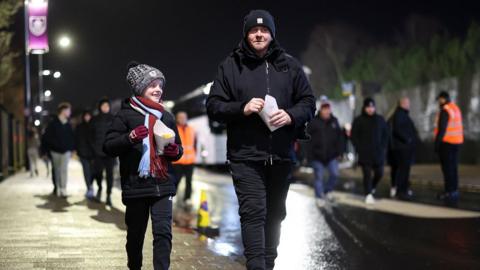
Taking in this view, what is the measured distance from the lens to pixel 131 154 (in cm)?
552

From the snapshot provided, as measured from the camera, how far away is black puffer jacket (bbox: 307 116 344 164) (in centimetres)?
1292

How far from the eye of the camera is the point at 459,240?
28.7 feet

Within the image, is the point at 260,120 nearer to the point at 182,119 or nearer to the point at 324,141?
the point at 324,141

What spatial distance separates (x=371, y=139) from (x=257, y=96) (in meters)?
8.24

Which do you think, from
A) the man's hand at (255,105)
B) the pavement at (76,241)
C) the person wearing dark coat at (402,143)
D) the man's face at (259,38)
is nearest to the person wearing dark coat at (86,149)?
the pavement at (76,241)

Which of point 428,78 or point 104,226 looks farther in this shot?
point 428,78

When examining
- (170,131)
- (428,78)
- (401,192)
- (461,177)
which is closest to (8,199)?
(401,192)

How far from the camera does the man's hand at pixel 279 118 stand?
4.92 m

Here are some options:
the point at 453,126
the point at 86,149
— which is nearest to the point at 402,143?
the point at 453,126

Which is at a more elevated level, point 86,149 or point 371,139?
point 371,139

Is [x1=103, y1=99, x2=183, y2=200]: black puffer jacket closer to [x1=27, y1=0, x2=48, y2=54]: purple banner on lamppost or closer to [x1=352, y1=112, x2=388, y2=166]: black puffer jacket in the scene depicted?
[x1=352, y1=112, x2=388, y2=166]: black puffer jacket

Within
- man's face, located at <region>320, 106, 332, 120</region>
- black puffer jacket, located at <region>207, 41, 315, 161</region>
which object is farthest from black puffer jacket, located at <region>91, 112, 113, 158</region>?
black puffer jacket, located at <region>207, 41, 315, 161</region>

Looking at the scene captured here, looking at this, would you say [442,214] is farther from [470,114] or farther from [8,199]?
[470,114]

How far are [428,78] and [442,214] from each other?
77.0ft
